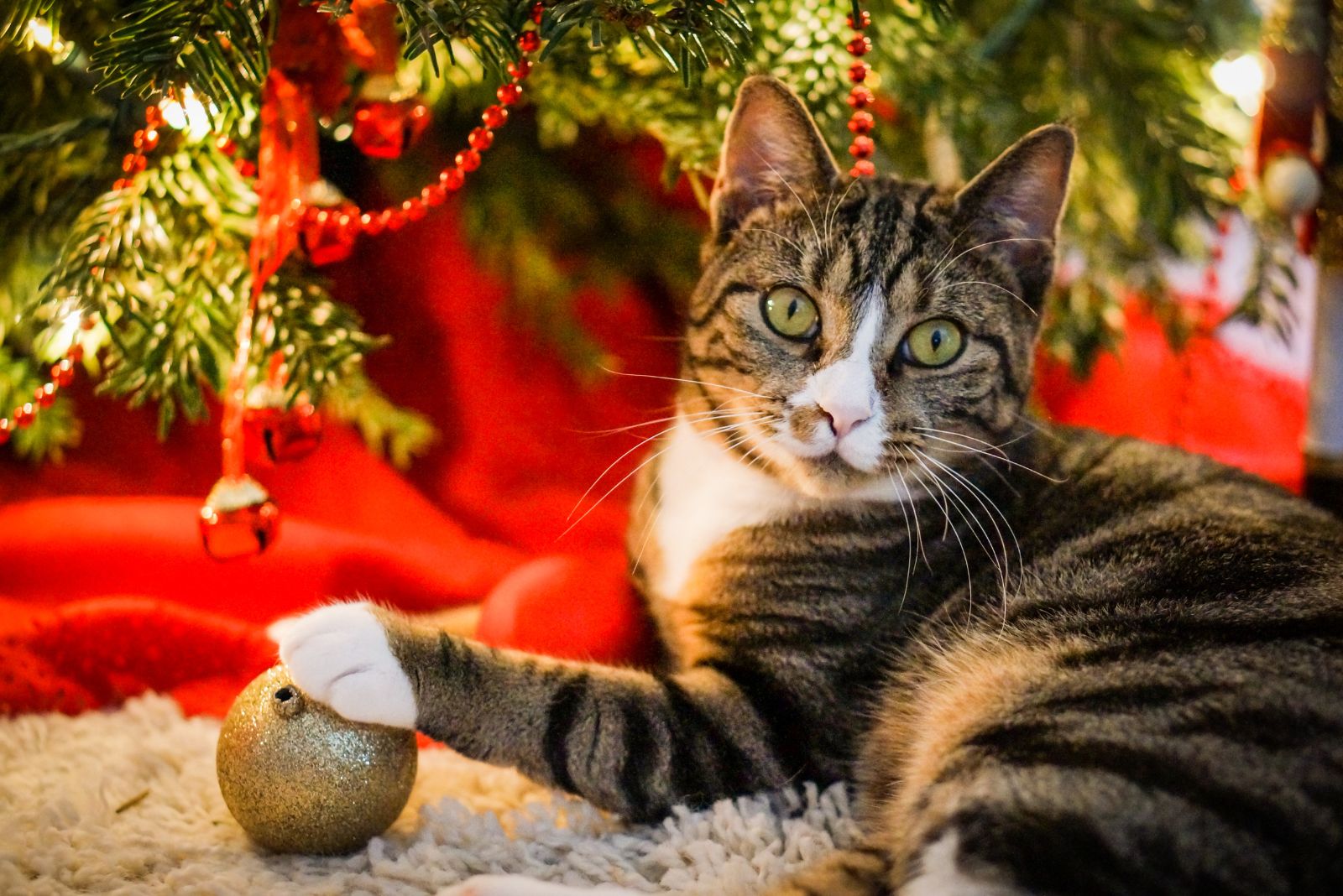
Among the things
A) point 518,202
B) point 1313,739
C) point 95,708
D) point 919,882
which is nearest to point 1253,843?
point 1313,739

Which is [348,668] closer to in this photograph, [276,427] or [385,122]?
[276,427]

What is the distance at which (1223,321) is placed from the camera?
4.15 feet

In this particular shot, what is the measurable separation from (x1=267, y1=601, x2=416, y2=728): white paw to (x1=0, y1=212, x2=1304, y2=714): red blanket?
10.5 inches

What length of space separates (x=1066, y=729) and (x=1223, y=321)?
749 mm

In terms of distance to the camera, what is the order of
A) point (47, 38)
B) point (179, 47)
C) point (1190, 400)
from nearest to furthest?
point (179, 47) → point (47, 38) → point (1190, 400)

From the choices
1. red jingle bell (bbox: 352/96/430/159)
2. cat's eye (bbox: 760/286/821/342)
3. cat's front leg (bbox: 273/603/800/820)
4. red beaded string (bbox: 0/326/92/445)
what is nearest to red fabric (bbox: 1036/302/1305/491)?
cat's eye (bbox: 760/286/821/342)

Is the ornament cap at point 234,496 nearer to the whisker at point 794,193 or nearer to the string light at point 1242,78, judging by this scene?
the whisker at point 794,193

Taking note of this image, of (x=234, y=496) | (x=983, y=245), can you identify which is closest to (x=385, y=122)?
(x=234, y=496)

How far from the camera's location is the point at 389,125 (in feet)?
3.11

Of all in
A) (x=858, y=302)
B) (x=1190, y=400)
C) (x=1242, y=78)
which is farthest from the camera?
(x=1190, y=400)

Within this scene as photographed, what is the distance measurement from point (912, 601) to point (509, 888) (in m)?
0.52

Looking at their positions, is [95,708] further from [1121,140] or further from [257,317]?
[1121,140]

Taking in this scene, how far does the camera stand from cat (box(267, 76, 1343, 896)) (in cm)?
72

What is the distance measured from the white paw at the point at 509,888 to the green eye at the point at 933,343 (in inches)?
23.1
